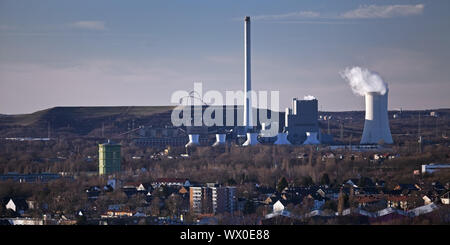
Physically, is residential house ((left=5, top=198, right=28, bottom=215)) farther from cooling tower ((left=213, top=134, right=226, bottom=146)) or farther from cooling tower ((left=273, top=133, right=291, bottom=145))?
cooling tower ((left=213, top=134, right=226, bottom=146))

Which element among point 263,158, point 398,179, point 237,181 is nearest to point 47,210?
point 237,181

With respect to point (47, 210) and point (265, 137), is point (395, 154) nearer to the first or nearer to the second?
point (265, 137)

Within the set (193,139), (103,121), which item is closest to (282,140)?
(193,139)

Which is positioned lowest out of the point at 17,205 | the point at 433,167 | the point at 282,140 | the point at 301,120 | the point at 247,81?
the point at 17,205

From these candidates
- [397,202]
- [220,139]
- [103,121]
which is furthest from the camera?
[103,121]

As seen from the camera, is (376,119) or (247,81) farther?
(247,81)

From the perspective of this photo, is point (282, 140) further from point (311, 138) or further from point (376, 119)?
point (376, 119)

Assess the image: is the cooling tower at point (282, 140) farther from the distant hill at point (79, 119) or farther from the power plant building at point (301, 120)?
the distant hill at point (79, 119)

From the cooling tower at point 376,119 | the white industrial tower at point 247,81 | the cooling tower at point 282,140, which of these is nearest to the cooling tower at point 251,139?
the white industrial tower at point 247,81

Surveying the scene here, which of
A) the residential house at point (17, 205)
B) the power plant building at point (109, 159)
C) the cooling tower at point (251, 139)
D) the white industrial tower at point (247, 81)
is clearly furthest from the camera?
the cooling tower at point (251, 139)
